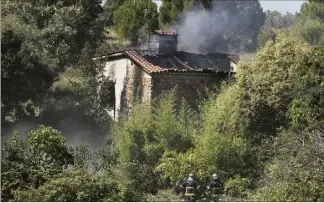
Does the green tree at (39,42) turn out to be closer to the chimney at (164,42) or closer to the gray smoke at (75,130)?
the gray smoke at (75,130)

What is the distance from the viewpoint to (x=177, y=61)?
68.8ft

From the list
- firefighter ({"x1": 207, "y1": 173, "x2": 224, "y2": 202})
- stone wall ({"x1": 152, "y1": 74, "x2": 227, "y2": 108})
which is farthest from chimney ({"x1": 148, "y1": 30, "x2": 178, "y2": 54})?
firefighter ({"x1": 207, "y1": 173, "x2": 224, "y2": 202})

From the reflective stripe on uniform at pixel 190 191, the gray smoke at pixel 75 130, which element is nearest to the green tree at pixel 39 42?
the gray smoke at pixel 75 130

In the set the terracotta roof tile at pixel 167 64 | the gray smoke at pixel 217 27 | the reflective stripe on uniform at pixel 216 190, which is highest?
the gray smoke at pixel 217 27

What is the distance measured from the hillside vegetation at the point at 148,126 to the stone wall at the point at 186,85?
1.79ft

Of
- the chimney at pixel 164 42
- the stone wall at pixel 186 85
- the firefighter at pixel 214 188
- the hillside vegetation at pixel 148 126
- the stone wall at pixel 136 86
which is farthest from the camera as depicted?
the chimney at pixel 164 42

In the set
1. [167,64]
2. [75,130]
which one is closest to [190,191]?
[167,64]

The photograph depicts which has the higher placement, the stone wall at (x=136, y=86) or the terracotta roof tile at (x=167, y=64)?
the terracotta roof tile at (x=167, y=64)

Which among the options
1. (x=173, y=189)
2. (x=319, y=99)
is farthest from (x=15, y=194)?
(x=319, y=99)

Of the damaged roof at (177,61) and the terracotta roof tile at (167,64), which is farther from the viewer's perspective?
the damaged roof at (177,61)

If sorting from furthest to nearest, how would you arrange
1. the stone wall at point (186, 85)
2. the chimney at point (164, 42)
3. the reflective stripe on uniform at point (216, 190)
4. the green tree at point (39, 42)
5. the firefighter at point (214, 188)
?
1. the chimney at point (164, 42)
2. the stone wall at point (186, 85)
3. the green tree at point (39, 42)
4. the reflective stripe on uniform at point (216, 190)
5. the firefighter at point (214, 188)

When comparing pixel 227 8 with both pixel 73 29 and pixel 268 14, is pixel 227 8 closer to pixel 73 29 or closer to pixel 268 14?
pixel 268 14

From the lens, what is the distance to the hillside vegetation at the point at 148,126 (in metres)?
13.0

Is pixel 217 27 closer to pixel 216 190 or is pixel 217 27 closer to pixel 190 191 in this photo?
pixel 216 190
